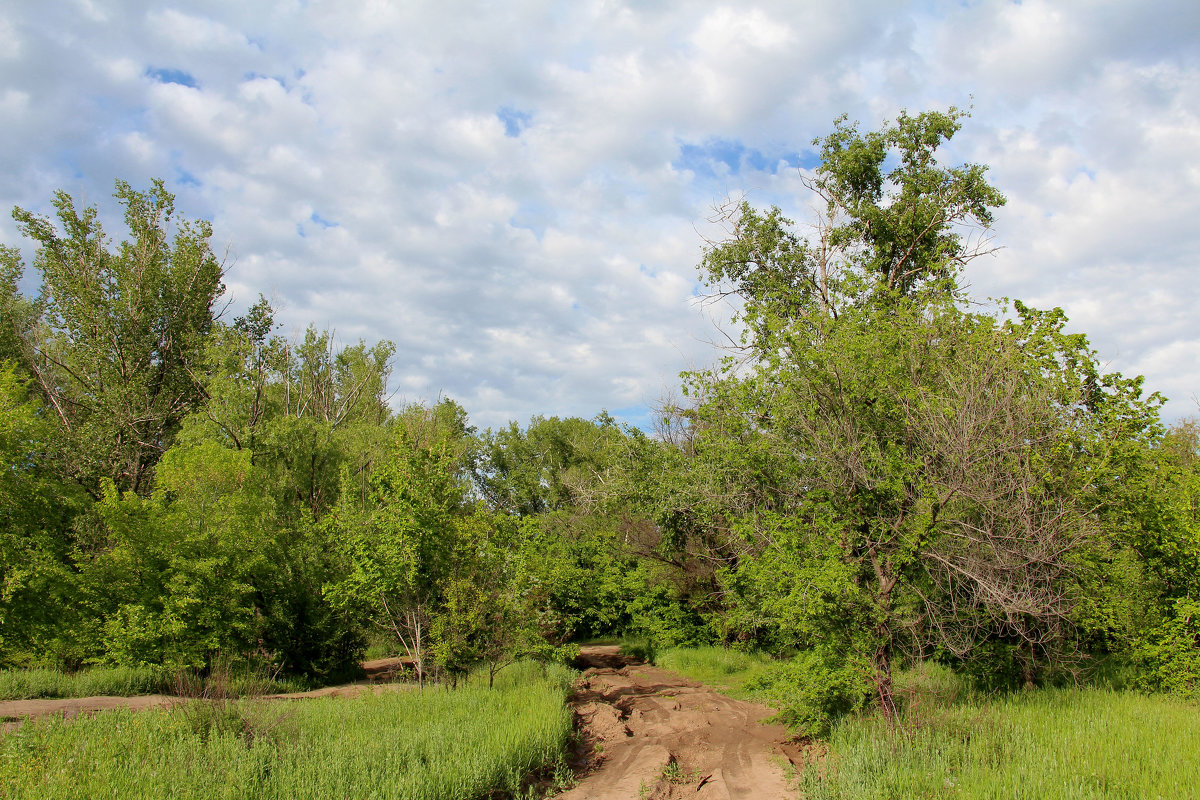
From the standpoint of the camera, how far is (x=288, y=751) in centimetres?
813

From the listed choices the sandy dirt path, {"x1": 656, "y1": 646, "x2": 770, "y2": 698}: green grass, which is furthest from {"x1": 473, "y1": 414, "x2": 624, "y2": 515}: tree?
the sandy dirt path

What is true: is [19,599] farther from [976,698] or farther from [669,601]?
[976,698]

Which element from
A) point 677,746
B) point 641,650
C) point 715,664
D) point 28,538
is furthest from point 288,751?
point 641,650

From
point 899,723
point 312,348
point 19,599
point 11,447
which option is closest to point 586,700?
point 899,723

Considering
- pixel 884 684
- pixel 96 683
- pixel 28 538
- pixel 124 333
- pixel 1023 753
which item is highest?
pixel 124 333

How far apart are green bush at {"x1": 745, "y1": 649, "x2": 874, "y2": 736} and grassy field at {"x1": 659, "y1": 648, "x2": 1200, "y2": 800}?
0.42m

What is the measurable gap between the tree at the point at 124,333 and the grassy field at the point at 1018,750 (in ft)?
79.0

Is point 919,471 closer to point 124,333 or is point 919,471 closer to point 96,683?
point 96,683

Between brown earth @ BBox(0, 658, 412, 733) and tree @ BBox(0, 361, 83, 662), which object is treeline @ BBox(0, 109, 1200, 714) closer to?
tree @ BBox(0, 361, 83, 662)

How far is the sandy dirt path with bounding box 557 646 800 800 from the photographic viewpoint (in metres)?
9.73

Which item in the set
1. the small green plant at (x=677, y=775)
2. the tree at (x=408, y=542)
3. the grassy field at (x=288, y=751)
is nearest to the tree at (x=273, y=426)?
the tree at (x=408, y=542)

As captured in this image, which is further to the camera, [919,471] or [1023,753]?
[919,471]

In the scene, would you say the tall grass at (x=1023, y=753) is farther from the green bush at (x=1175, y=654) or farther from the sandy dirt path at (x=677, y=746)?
the sandy dirt path at (x=677, y=746)

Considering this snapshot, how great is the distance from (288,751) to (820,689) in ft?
24.4
